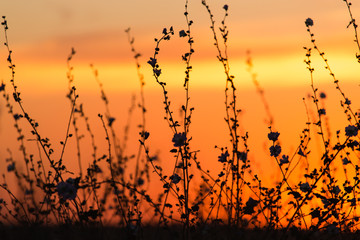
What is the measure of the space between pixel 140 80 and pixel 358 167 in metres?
3.41

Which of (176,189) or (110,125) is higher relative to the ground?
(110,125)

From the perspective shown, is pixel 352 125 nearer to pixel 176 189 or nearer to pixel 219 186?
pixel 219 186

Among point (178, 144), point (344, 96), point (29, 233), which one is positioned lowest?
point (29, 233)

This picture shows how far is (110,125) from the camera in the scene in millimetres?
8922

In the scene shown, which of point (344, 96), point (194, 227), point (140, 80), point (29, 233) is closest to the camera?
point (29, 233)

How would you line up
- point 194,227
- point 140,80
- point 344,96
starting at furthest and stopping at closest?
point 140,80 → point 344,96 → point 194,227

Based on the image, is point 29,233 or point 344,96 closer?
point 29,233

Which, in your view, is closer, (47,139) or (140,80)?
(47,139)

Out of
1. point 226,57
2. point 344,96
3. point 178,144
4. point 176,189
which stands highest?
point 226,57

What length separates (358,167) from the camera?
22.6 feet

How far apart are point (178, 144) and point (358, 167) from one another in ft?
6.51

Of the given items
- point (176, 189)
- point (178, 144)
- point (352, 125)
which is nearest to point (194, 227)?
point (176, 189)

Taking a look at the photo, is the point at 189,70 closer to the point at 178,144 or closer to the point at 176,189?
the point at 178,144

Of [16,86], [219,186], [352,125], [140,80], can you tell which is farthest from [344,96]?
[16,86]
